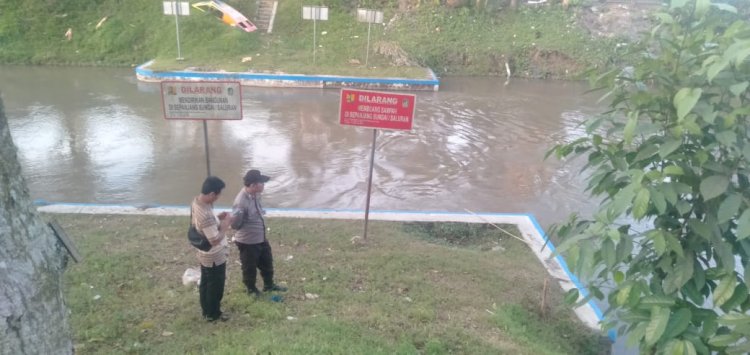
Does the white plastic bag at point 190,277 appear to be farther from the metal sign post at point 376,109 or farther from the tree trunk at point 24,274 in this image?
the tree trunk at point 24,274

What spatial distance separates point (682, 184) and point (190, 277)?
4.63 metres

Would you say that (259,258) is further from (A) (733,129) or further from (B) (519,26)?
(B) (519,26)

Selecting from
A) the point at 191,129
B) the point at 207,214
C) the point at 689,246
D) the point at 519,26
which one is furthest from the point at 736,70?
the point at 519,26

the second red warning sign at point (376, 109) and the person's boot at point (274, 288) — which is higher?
the second red warning sign at point (376, 109)

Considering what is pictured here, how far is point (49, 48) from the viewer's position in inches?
840

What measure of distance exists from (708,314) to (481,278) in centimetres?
363

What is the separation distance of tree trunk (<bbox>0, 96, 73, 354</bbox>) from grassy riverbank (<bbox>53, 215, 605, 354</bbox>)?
161 centimetres

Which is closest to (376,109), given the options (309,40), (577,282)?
(577,282)

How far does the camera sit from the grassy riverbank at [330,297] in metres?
4.40

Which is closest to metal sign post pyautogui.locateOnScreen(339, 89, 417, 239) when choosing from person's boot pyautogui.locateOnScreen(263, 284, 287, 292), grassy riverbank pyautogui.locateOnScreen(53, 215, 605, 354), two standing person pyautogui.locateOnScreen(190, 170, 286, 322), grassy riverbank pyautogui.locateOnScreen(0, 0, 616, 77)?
grassy riverbank pyautogui.locateOnScreen(53, 215, 605, 354)

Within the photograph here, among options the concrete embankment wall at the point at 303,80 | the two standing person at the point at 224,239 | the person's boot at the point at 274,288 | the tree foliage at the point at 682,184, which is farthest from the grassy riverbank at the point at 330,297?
the concrete embankment wall at the point at 303,80

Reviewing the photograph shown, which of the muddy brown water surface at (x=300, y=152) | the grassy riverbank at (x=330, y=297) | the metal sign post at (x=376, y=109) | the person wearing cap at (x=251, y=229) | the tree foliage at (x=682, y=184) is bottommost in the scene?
the muddy brown water surface at (x=300, y=152)

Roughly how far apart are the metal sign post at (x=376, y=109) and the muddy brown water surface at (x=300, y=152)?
2203 mm

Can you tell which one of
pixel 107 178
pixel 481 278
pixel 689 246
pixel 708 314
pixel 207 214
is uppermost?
pixel 689 246
